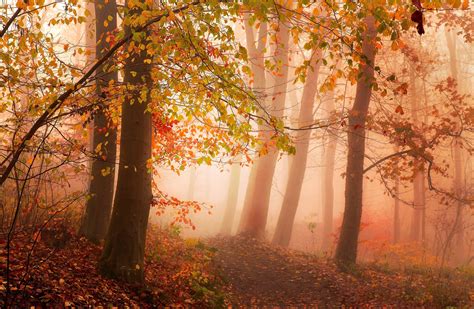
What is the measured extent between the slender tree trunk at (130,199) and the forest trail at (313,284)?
8.90ft

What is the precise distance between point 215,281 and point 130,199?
3315 mm

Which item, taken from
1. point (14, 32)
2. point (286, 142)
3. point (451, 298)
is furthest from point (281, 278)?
point (14, 32)

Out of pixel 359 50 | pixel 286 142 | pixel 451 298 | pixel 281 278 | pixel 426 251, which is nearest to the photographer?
pixel 359 50

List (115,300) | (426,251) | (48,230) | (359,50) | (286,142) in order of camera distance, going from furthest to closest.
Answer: (426,251)
(48,230)
(115,300)
(286,142)
(359,50)

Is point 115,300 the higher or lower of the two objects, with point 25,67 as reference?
lower

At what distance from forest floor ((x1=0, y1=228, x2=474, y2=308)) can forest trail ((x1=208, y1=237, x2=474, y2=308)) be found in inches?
0.9

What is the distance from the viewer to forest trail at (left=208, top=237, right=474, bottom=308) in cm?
875

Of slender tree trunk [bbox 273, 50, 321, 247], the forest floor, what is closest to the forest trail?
the forest floor

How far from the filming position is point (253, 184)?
16.7 m

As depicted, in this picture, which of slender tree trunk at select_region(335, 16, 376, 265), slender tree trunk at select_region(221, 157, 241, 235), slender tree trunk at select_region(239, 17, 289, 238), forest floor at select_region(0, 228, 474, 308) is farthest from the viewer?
slender tree trunk at select_region(221, 157, 241, 235)

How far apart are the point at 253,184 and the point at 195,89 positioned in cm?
1040

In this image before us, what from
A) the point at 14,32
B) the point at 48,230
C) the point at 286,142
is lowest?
the point at 48,230

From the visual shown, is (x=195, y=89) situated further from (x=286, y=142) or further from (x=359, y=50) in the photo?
(x=359, y=50)

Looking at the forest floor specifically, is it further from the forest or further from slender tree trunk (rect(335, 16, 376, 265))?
slender tree trunk (rect(335, 16, 376, 265))
